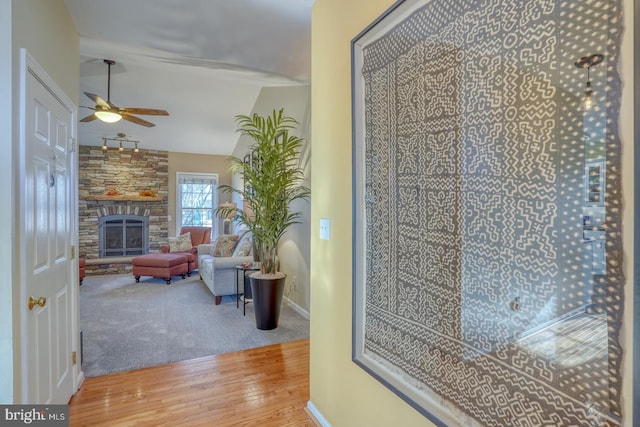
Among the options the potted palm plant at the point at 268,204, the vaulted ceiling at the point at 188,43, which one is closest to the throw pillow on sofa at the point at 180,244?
the vaulted ceiling at the point at 188,43

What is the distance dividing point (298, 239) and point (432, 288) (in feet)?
10.5

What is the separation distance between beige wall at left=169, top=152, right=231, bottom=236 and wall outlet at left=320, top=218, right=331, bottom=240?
260 inches

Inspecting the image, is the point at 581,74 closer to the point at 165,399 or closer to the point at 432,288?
the point at 432,288

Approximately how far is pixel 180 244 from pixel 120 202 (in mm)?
1973

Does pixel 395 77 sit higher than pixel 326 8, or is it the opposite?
pixel 326 8

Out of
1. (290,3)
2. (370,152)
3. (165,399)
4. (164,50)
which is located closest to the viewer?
(370,152)

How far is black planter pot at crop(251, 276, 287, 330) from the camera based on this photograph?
3.34 metres

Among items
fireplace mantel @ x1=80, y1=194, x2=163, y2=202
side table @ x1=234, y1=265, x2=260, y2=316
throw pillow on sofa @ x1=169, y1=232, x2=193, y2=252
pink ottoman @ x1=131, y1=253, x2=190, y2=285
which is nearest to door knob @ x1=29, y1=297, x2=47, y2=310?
side table @ x1=234, y1=265, x2=260, y2=316

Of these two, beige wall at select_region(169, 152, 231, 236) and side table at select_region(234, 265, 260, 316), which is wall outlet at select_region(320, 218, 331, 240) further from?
beige wall at select_region(169, 152, 231, 236)

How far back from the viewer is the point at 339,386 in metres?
1.67

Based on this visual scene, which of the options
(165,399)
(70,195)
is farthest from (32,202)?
(165,399)

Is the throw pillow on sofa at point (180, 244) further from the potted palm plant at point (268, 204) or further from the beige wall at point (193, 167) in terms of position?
the potted palm plant at point (268, 204)

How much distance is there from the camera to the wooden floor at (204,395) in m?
1.97

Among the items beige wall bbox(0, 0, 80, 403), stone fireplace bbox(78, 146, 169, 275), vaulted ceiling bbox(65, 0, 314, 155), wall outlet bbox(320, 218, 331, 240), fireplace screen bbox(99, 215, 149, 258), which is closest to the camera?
beige wall bbox(0, 0, 80, 403)
